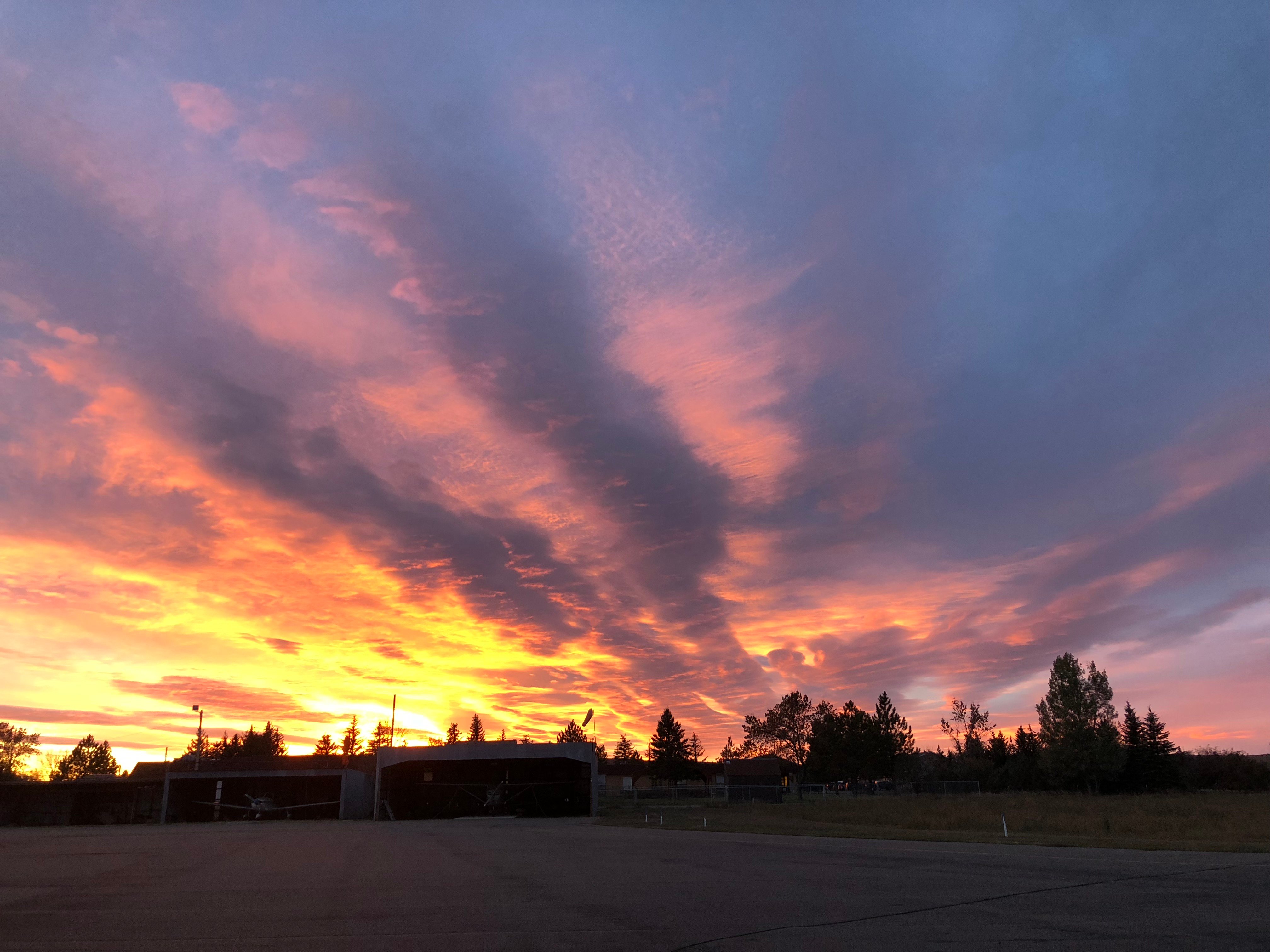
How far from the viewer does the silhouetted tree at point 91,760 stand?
15838cm

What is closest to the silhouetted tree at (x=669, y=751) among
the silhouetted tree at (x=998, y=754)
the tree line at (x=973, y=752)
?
the tree line at (x=973, y=752)

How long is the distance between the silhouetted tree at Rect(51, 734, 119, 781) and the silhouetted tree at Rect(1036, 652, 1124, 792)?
160470 millimetres

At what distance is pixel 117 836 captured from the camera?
4150 cm

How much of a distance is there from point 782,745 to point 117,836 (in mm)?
90568

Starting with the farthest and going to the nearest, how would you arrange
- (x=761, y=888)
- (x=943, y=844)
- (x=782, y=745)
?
(x=782, y=745) < (x=943, y=844) < (x=761, y=888)

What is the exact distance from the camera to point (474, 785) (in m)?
70.9

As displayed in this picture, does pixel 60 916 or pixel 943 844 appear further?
pixel 943 844

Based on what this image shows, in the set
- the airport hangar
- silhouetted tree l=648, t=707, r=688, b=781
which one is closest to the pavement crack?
the airport hangar

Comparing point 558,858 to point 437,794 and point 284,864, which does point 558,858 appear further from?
point 437,794

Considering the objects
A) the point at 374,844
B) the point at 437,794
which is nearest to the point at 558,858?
the point at 374,844

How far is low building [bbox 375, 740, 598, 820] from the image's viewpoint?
6612 centimetres

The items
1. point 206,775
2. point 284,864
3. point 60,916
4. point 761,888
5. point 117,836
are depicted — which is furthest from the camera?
point 206,775

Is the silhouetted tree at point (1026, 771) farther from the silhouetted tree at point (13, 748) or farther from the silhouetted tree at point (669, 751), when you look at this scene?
the silhouetted tree at point (13, 748)

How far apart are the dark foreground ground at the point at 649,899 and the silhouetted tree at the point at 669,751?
106766 mm
